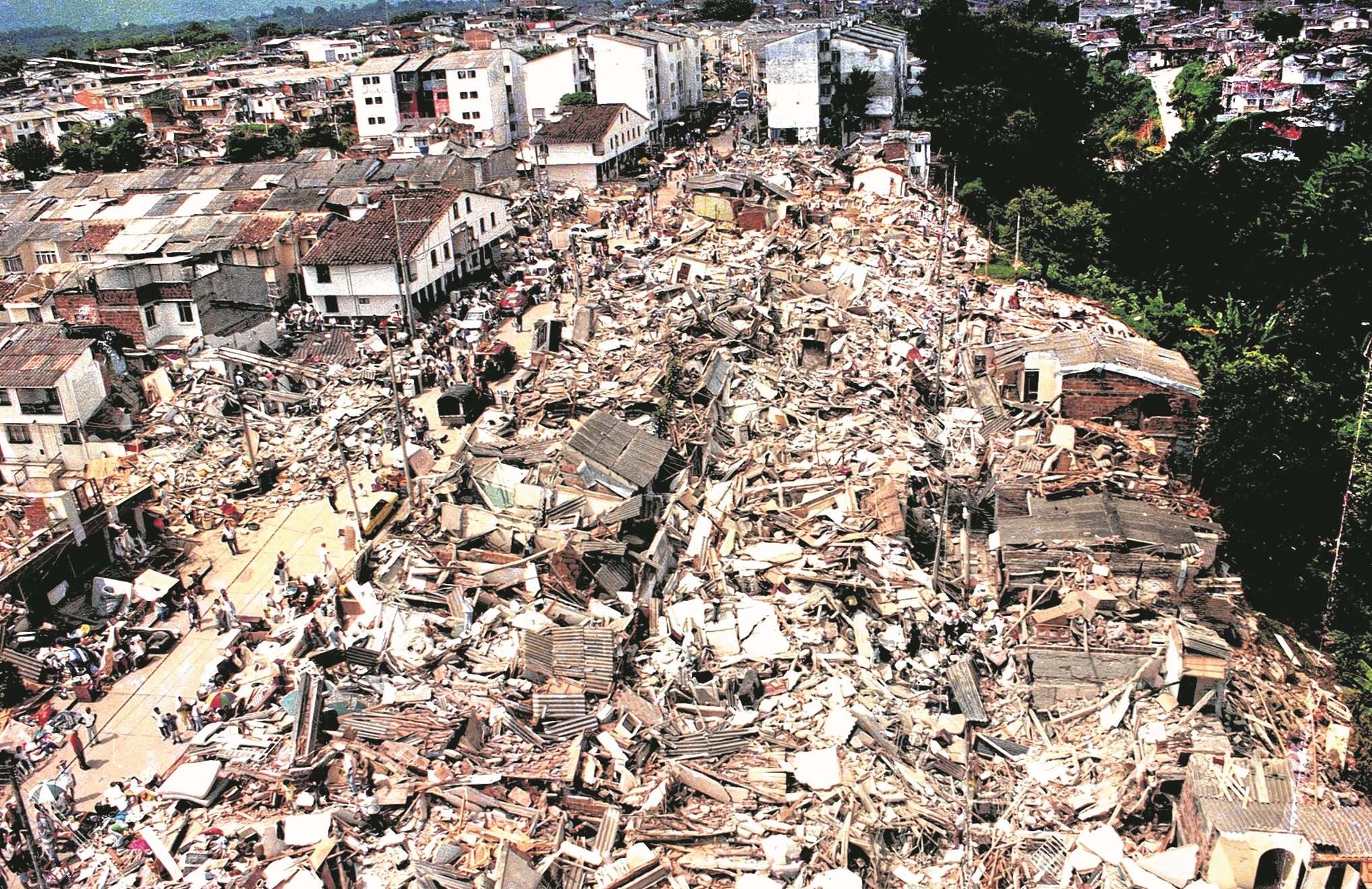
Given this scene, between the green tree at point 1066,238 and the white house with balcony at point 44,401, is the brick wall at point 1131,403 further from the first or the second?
the white house with balcony at point 44,401

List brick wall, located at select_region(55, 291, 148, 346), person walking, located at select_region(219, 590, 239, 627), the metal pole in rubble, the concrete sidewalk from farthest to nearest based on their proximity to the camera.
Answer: brick wall, located at select_region(55, 291, 148, 346)
the metal pole in rubble
person walking, located at select_region(219, 590, 239, 627)
the concrete sidewalk

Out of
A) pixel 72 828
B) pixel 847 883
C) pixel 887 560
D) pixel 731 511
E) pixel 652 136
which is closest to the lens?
pixel 847 883

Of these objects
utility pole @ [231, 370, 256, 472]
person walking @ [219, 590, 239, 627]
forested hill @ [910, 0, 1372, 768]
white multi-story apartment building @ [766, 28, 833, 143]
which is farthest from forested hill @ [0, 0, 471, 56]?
person walking @ [219, 590, 239, 627]

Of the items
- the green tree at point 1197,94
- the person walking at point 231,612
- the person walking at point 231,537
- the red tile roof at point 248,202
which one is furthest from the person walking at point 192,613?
the green tree at point 1197,94

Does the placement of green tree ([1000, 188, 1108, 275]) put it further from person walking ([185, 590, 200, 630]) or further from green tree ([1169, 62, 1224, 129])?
person walking ([185, 590, 200, 630])

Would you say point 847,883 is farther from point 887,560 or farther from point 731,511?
point 731,511

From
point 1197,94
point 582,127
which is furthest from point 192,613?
point 1197,94

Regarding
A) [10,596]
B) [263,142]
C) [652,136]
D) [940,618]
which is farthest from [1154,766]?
[263,142]
